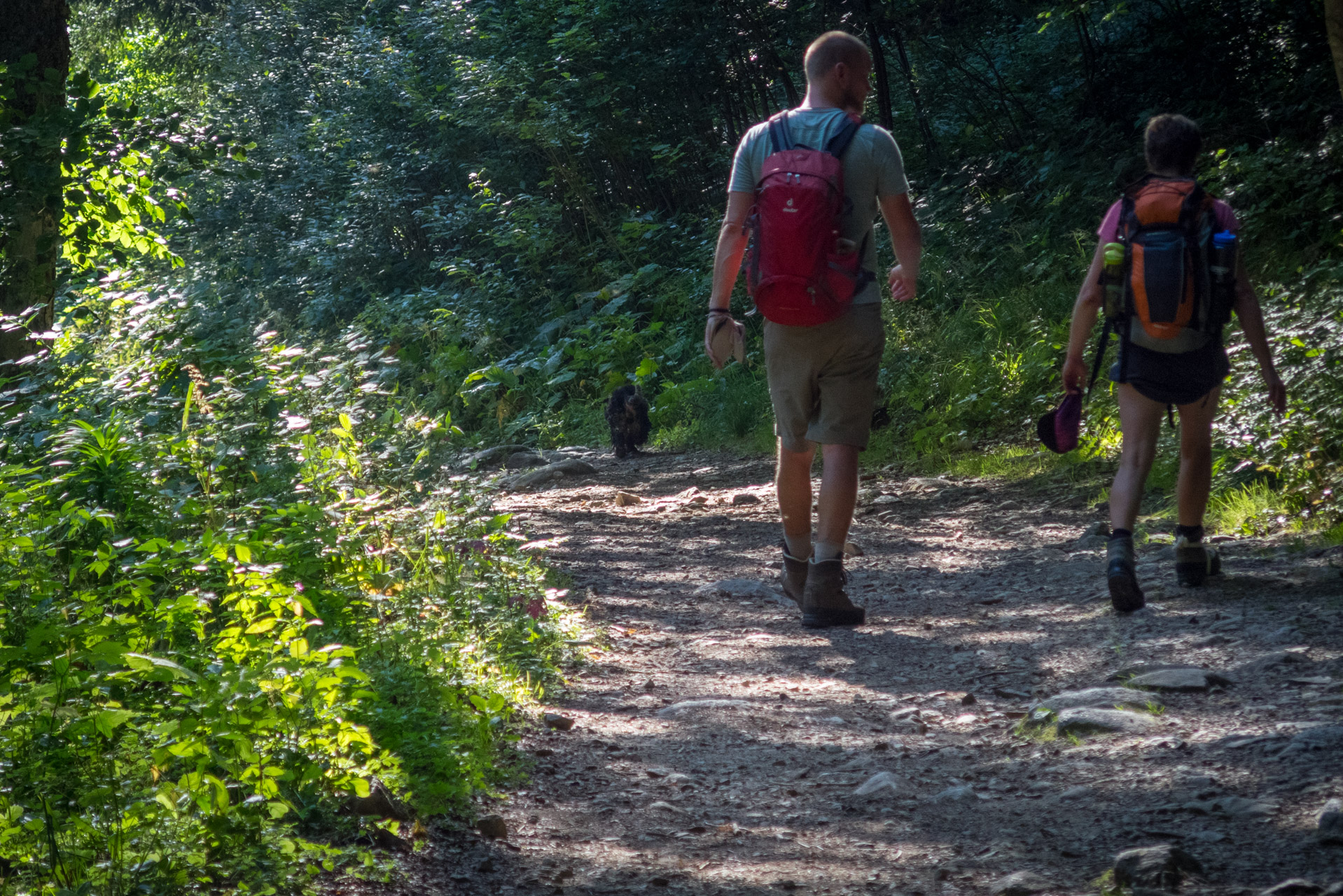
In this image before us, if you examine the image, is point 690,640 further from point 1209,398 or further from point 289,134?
point 289,134

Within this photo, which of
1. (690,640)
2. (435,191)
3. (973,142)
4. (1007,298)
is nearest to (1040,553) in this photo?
(690,640)

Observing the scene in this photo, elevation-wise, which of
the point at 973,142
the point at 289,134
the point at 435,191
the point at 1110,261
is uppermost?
the point at 289,134

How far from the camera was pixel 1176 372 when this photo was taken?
425cm

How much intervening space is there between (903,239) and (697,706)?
2.05 m

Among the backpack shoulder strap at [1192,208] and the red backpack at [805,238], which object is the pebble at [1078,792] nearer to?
the red backpack at [805,238]

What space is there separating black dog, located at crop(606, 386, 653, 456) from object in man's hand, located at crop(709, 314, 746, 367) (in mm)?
6963

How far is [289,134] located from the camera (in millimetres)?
25422

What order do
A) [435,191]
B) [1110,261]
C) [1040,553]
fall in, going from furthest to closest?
[435,191] < [1040,553] < [1110,261]

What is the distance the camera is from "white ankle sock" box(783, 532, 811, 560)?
5023 mm

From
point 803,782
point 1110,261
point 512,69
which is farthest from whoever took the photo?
point 512,69

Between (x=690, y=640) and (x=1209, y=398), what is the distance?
2349mm

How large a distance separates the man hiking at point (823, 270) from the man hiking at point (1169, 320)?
0.79 metres

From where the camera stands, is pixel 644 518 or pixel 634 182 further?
pixel 634 182

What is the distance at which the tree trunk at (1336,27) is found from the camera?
5715 mm
